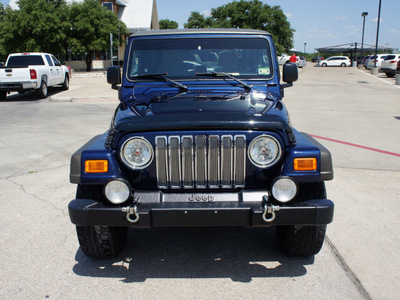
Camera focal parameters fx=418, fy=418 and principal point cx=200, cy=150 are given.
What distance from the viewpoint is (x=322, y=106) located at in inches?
540

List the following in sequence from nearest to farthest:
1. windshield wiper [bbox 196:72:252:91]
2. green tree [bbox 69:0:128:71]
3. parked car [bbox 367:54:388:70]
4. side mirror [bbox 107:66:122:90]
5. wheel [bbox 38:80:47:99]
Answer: windshield wiper [bbox 196:72:252:91] < side mirror [bbox 107:66:122:90] < wheel [bbox 38:80:47:99] < green tree [bbox 69:0:128:71] < parked car [bbox 367:54:388:70]

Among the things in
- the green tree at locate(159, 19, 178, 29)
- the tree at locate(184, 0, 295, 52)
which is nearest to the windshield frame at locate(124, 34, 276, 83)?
the tree at locate(184, 0, 295, 52)

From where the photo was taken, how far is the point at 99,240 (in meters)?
3.31

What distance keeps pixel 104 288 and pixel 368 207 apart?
10.1ft

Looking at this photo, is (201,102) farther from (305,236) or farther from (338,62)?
(338,62)

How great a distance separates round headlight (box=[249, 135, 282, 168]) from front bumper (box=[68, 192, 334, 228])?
0.30 metres

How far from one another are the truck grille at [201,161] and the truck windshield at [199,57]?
1356 millimetres

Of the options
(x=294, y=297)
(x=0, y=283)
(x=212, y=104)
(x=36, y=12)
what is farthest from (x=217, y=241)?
(x=36, y=12)

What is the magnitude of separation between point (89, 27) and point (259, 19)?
96.0 ft

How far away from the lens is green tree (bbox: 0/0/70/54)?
32.4 m

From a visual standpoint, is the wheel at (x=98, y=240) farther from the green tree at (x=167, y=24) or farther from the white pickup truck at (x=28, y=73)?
the green tree at (x=167, y=24)

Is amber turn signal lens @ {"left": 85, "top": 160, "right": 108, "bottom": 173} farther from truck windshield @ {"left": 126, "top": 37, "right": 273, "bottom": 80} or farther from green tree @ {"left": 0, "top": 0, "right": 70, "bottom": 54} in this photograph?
green tree @ {"left": 0, "top": 0, "right": 70, "bottom": 54}

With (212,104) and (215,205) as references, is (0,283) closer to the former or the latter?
(215,205)

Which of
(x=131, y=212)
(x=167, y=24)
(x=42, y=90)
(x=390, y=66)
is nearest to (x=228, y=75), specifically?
(x=131, y=212)
